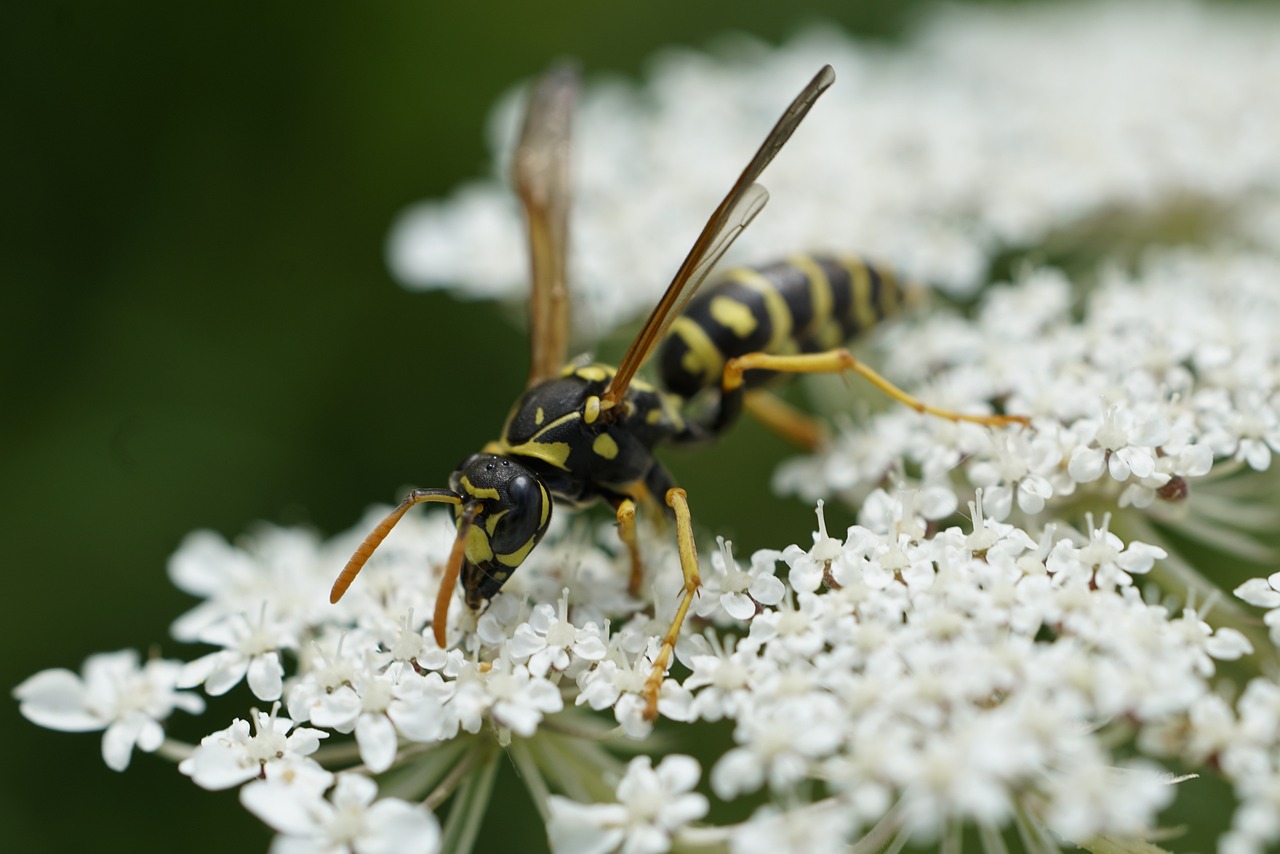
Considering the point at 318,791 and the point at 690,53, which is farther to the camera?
the point at 690,53

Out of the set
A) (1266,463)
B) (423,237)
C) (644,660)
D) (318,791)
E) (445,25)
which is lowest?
(318,791)

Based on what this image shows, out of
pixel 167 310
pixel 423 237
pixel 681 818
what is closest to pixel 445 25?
pixel 423 237

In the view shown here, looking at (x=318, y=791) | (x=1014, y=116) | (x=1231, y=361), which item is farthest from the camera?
(x=1014, y=116)

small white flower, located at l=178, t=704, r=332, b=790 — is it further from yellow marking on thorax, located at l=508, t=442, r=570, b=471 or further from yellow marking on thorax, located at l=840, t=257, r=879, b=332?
yellow marking on thorax, located at l=840, t=257, r=879, b=332

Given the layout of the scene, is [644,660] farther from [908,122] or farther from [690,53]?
[690,53]

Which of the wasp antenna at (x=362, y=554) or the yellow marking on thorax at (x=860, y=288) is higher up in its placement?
the yellow marking on thorax at (x=860, y=288)

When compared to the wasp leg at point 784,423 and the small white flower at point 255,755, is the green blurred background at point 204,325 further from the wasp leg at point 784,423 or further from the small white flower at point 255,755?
the small white flower at point 255,755

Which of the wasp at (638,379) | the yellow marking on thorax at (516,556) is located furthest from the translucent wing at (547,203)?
the yellow marking on thorax at (516,556)
